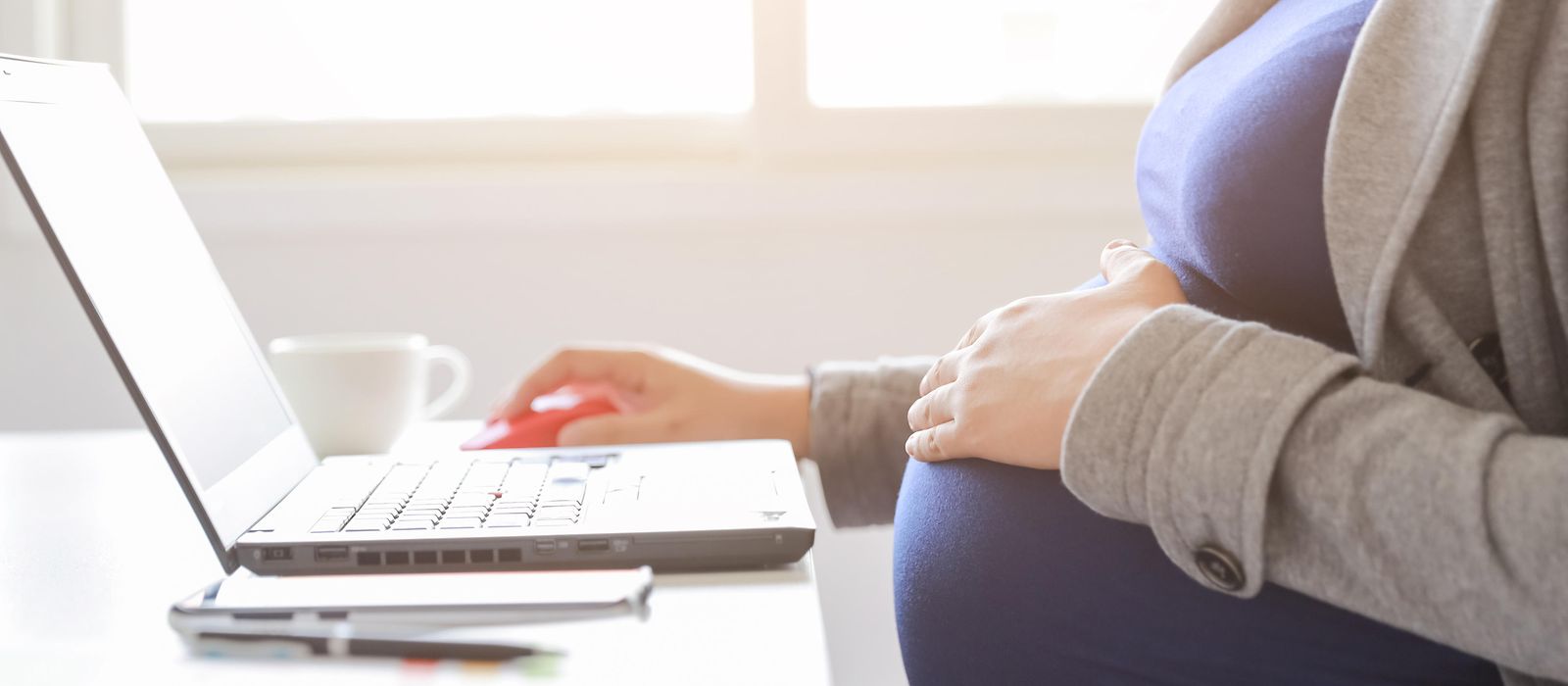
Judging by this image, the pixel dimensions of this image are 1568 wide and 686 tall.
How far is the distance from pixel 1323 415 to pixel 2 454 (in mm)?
902

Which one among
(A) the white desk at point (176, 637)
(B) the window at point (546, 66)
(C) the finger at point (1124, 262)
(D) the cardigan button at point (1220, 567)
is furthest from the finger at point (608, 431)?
(B) the window at point (546, 66)

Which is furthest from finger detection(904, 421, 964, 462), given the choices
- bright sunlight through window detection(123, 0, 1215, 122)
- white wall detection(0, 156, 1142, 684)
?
bright sunlight through window detection(123, 0, 1215, 122)

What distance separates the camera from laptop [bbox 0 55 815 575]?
0.50 metres

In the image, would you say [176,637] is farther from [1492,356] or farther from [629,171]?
[629,171]

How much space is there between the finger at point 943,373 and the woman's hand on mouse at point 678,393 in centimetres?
26

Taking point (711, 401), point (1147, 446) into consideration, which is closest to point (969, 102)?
point (711, 401)

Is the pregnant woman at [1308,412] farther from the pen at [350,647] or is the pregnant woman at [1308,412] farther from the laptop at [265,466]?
the pen at [350,647]

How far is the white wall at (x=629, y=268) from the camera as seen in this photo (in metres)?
1.37

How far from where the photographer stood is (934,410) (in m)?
0.66

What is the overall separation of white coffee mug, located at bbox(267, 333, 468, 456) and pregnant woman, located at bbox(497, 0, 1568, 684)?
45 cm

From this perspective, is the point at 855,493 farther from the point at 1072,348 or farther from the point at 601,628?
the point at 601,628

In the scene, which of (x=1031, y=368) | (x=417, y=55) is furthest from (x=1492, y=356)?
(x=417, y=55)

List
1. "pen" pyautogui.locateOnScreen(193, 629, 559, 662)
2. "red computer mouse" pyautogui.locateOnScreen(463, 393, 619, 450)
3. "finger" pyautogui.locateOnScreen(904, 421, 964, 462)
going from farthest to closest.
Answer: "red computer mouse" pyautogui.locateOnScreen(463, 393, 619, 450), "finger" pyautogui.locateOnScreen(904, 421, 964, 462), "pen" pyautogui.locateOnScreen(193, 629, 559, 662)

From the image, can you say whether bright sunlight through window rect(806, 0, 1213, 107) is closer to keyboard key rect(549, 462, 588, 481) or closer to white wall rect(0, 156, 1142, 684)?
white wall rect(0, 156, 1142, 684)
